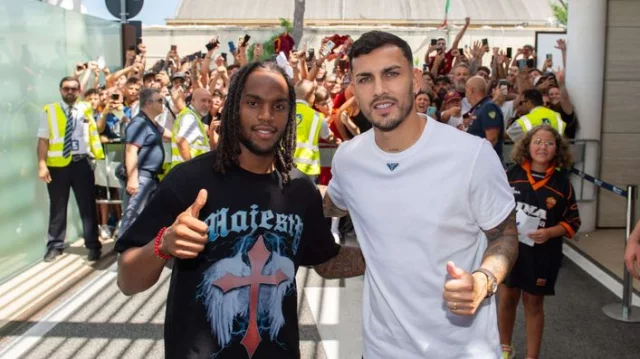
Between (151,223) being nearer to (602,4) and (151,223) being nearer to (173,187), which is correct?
(173,187)

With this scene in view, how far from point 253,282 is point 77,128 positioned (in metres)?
6.11

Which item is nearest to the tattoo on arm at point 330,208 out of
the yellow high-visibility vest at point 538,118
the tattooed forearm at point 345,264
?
the tattooed forearm at point 345,264

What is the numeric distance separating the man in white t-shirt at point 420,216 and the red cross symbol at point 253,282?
0.41m

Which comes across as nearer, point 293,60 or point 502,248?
point 502,248

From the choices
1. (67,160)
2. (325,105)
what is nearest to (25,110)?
(67,160)

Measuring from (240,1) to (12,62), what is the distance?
57.3 meters

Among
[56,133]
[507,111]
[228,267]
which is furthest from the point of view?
[507,111]

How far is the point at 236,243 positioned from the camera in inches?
93.7

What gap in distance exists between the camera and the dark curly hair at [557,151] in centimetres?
469

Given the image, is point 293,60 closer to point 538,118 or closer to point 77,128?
point 77,128

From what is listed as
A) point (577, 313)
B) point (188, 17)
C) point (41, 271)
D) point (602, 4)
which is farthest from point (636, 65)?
point (188, 17)

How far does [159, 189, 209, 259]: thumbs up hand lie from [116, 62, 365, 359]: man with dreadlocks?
0.07 meters

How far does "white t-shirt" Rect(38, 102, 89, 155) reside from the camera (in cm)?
771

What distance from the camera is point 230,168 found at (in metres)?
2.43
